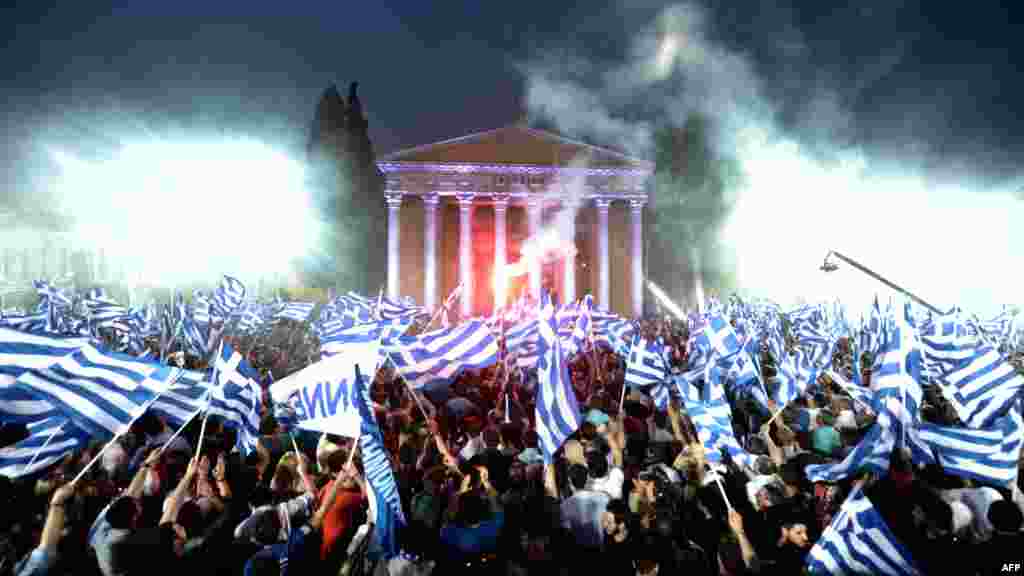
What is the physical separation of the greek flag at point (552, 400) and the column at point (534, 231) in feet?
99.3

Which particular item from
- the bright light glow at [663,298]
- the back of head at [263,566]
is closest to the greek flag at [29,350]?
the back of head at [263,566]

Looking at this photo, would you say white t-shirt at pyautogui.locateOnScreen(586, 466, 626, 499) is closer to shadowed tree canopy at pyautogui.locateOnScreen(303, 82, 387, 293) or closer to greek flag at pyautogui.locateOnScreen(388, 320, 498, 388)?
greek flag at pyautogui.locateOnScreen(388, 320, 498, 388)

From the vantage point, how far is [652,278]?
4244 centimetres

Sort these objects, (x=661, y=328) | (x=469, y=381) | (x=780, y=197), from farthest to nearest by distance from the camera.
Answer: (x=780, y=197) → (x=661, y=328) → (x=469, y=381)

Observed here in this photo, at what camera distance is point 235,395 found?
16.3 ft

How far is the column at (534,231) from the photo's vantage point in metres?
36.4

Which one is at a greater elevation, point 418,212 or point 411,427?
point 418,212

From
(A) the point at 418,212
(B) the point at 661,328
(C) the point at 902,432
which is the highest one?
(A) the point at 418,212

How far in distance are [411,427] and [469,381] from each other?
10.7ft

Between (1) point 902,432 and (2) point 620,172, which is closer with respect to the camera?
(1) point 902,432

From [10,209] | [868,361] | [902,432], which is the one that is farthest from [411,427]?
[10,209]

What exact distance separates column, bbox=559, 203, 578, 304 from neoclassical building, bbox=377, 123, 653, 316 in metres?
0.06

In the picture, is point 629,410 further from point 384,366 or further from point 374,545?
point 384,366

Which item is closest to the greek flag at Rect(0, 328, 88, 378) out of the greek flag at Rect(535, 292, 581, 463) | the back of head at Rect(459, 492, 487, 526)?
the back of head at Rect(459, 492, 487, 526)
